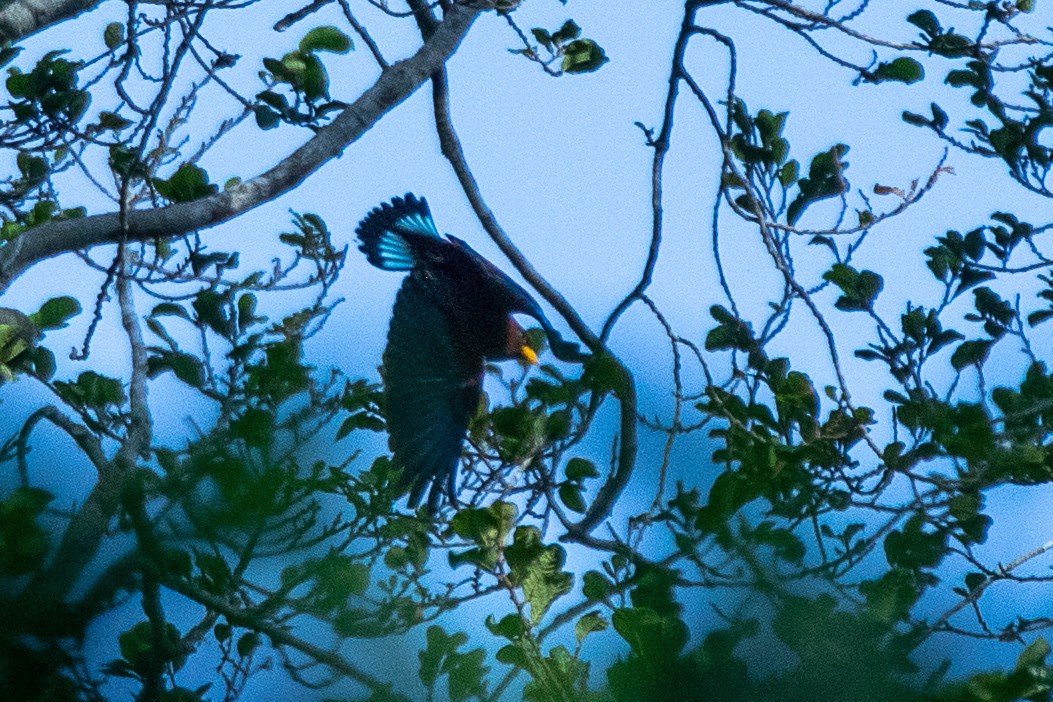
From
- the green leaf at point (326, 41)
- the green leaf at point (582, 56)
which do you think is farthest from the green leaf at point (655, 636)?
the green leaf at point (582, 56)

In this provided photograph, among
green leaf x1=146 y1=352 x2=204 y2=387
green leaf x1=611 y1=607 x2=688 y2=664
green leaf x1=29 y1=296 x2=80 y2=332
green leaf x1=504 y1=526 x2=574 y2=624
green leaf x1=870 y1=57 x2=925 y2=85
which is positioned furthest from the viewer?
green leaf x1=870 y1=57 x2=925 y2=85

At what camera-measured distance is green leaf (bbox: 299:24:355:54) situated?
8.94ft

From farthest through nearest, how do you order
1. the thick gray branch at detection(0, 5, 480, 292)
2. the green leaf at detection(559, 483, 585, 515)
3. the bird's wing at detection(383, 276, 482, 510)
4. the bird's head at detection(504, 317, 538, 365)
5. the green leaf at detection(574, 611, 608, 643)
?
the bird's head at detection(504, 317, 538, 365), the bird's wing at detection(383, 276, 482, 510), the thick gray branch at detection(0, 5, 480, 292), the green leaf at detection(559, 483, 585, 515), the green leaf at detection(574, 611, 608, 643)

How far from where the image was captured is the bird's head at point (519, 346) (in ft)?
10.0

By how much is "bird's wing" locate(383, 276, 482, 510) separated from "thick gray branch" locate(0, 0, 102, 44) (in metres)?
1.03

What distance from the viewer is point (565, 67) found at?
2.98 metres

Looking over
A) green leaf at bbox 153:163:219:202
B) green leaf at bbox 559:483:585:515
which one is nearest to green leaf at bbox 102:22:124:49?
green leaf at bbox 153:163:219:202

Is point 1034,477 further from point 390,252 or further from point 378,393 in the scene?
point 390,252

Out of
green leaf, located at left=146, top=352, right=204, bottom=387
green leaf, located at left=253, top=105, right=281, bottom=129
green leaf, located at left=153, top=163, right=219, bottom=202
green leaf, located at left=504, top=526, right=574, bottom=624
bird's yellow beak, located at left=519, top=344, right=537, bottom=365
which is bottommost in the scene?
green leaf, located at left=504, top=526, right=574, bottom=624

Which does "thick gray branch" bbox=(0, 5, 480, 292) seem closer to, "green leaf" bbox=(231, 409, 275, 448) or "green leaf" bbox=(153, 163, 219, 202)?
"green leaf" bbox=(153, 163, 219, 202)

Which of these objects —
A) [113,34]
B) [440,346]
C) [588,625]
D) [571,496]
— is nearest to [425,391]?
[440,346]

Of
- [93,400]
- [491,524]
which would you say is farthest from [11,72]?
[491,524]

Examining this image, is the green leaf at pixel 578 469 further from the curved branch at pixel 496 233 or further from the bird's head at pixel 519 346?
the bird's head at pixel 519 346

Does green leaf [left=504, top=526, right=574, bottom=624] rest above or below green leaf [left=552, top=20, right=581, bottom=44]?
below
